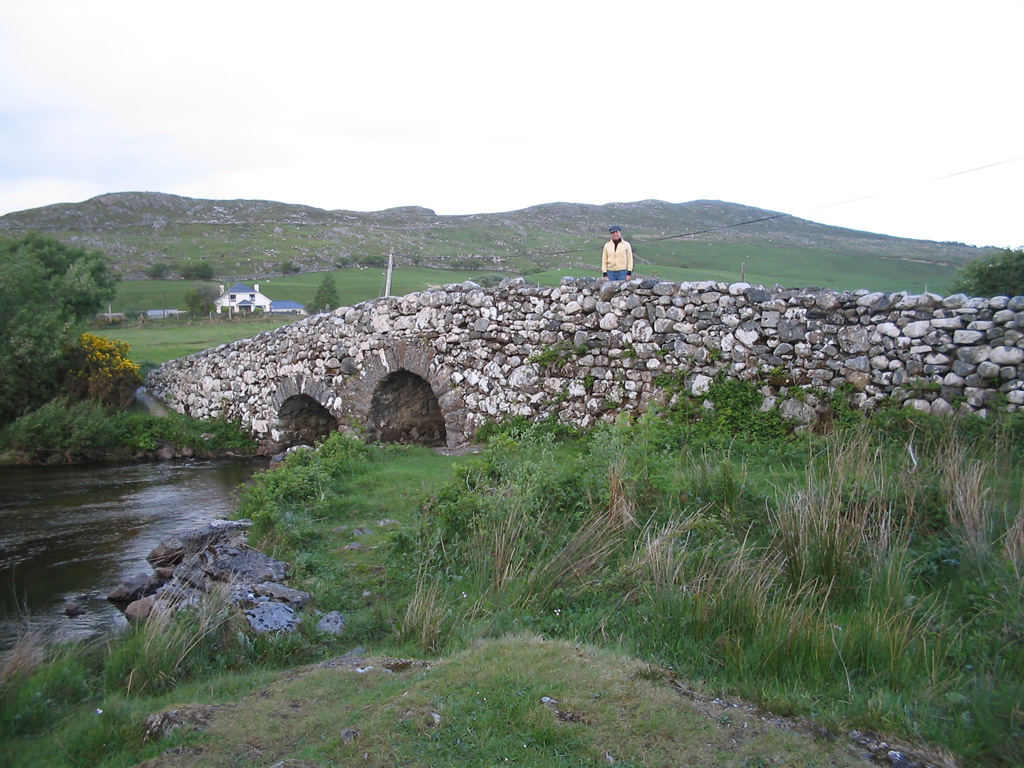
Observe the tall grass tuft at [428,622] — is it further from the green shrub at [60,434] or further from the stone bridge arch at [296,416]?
the green shrub at [60,434]

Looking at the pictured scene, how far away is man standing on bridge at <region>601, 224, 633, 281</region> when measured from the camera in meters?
11.9

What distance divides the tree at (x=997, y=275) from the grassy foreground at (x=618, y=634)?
1120 cm

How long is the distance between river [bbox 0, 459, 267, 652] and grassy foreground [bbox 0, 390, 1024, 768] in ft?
6.68

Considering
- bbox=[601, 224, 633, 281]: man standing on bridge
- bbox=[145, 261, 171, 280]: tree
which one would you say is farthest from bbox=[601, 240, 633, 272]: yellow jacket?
bbox=[145, 261, 171, 280]: tree

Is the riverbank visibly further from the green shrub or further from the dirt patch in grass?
the dirt patch in grass

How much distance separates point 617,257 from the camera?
11.9m

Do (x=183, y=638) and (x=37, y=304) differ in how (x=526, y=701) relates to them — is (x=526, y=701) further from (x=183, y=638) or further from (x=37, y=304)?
(x=37, y=304)

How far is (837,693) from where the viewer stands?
385 centimetres

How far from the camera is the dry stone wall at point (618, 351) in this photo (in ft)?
26.3

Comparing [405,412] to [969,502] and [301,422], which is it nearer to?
[301,422]

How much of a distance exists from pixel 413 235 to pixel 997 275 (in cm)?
6856

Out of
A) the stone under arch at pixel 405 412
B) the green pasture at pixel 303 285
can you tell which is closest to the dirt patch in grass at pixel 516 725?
the stone under arch at pixel 405 412

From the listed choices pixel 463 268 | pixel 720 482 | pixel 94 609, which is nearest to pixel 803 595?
pixel 720 482

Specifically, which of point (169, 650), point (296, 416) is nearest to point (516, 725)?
point (169, 650)
